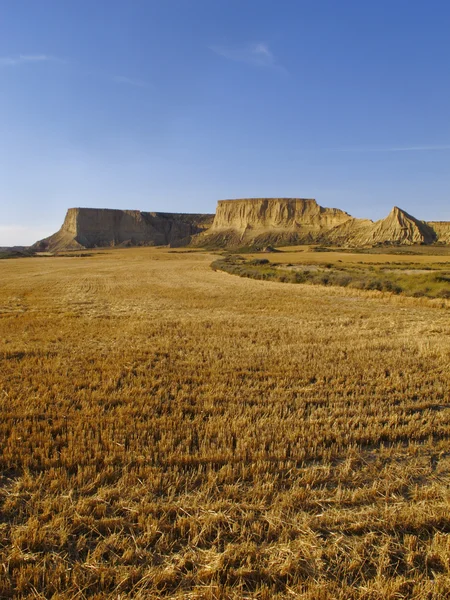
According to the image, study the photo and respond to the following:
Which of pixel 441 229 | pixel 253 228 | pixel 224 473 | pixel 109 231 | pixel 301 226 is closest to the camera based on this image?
pixel 224 473

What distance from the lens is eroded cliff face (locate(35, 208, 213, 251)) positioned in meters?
170

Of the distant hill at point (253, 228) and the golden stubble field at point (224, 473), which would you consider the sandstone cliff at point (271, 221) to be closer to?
the distant hill at point (253, 228)

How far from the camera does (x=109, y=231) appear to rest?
178 meters

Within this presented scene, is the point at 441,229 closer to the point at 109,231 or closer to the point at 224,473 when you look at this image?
the point at 109,231

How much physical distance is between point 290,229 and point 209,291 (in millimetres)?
135334

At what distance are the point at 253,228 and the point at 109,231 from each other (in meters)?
69.0

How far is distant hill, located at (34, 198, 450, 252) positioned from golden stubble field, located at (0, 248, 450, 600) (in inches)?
4912

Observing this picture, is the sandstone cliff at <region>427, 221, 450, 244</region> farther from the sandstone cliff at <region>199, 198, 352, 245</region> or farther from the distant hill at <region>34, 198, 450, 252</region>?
the sandstone cliff at <region>199, 198, 352, 245</region>

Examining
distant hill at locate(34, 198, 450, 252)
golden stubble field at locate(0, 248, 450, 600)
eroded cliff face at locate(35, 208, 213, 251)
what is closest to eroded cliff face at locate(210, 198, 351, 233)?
distant hill at locate(34, 198, 450, 252)

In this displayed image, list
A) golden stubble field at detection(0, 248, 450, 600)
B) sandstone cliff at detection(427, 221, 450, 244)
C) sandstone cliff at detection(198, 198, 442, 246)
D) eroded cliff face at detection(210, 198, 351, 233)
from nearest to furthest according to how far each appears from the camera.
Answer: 1. golden stubble field at detection(0, 248, 450, 600)
2. sandstone cliff at detection(198, 198, 442, 246)
3. sandstone cliff at detection(427, 221, 450, 244)
4. eroded cliff face at detection(210, 198, 351, 233)

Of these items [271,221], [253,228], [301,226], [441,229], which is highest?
[271,221]

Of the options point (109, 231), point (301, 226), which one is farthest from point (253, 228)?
point (109, 231)

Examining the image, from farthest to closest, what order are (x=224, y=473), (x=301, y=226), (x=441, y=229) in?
(x=301, y=226) < (x=441, y=229) < (x=224, y=473)

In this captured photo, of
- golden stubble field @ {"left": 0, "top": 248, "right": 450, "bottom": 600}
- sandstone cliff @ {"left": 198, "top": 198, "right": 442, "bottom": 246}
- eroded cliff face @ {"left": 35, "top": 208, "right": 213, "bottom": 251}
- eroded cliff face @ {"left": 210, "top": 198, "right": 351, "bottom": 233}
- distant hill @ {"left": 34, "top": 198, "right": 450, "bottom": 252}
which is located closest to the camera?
golden stubble field @ {"left": 0, "top": 248, "right": 450, "bottom": 600}
